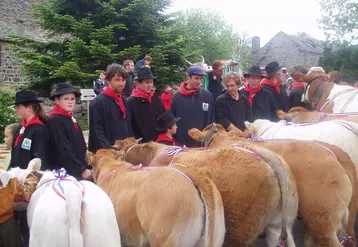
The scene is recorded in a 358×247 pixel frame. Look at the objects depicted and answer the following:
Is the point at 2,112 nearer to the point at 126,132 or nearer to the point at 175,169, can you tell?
the point at 126,132

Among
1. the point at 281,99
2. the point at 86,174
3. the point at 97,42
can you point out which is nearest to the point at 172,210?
the point at 86,174

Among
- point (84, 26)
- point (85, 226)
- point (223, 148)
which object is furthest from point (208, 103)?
point (84, 26)

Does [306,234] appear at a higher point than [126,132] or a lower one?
lower

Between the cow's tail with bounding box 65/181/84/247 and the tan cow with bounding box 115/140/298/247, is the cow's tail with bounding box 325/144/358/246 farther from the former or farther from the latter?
the cow's tail with bounding box 65/181/84/247

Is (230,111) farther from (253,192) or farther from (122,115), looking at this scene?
(253,192)

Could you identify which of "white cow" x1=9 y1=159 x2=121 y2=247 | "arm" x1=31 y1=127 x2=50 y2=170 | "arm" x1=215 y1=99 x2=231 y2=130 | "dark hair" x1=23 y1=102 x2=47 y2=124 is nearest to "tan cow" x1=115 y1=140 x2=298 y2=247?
"white cow" x1=9 y1=159 x2=121 y2=247

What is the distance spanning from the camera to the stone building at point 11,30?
24.4 meters

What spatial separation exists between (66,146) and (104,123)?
2.47 ft

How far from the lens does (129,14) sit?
18.4 metres

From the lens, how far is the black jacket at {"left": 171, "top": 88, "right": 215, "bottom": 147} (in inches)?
239

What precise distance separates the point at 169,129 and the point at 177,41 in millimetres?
13899

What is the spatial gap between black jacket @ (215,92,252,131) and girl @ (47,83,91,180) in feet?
7.75

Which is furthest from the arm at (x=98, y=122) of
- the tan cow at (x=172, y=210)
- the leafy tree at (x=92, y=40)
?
the leafy tree at (x=92, y=40)

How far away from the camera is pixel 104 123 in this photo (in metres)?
5.16
